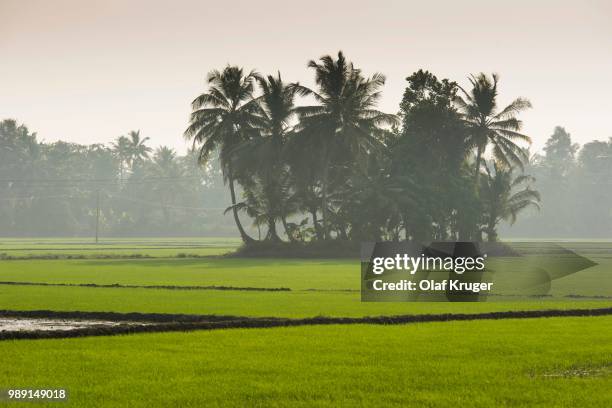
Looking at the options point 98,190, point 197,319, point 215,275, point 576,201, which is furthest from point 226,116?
point 576,201

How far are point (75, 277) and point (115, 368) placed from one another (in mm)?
24349

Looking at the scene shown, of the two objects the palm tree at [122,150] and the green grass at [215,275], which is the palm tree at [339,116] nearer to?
the green grass at [215,275]

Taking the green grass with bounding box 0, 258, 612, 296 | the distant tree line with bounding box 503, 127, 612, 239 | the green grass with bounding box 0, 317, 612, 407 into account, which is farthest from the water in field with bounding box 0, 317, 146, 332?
the distant tree line with bounding box 503, 127, 612, 239

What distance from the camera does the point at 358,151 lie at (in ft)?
200

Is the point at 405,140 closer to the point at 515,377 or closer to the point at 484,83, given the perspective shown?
the point at 484,83

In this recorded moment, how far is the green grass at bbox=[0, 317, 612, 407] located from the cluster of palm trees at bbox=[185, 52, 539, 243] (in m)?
43.7

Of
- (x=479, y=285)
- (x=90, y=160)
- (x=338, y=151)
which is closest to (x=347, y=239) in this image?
(x=338, y=151)

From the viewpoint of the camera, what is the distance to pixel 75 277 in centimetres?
3709

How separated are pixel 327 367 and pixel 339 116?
49.3 m

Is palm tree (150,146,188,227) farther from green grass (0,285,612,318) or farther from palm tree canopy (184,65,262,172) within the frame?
green grass (0,285,612,318)

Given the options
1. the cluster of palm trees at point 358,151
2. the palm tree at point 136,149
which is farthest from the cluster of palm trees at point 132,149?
the cluster of palm trees at point 358,151

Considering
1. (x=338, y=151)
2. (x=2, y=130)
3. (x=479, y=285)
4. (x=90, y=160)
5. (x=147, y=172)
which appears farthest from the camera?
(x=90, y=160)

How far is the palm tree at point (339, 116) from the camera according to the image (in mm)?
61906

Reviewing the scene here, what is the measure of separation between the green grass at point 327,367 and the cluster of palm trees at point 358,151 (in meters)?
43.7
